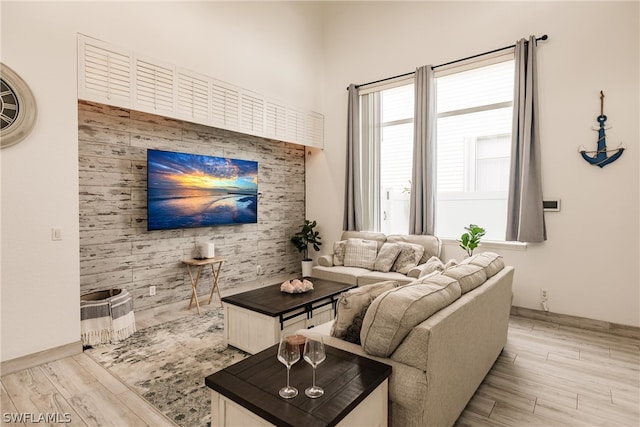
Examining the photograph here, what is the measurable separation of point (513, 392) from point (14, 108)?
422cm

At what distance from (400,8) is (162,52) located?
3.43 metres

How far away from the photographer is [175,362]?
278 cm

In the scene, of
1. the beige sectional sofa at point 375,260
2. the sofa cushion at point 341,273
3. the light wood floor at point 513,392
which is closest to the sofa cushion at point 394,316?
the light wood floor at point 513,392

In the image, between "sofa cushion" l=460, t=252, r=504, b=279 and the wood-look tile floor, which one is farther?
"sofa cushion" l=460, t=252, r=504, b=279

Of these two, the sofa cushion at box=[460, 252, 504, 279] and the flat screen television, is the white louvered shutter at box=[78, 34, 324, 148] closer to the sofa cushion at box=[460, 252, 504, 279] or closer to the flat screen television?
the flat screen television

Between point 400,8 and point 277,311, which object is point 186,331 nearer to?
point 277,311

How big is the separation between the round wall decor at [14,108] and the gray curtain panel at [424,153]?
4.20 m

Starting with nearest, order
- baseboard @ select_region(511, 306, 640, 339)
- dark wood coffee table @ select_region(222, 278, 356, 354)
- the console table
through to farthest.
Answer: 1. dark wood coffee table @ select_region(222, 278, 356, 354)
2. baseboard @ select_region(511, 306, 640, 339)
3. the console table

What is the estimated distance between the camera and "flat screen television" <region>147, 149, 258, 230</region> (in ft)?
12.8

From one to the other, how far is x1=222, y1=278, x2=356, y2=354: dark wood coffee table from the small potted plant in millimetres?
2347

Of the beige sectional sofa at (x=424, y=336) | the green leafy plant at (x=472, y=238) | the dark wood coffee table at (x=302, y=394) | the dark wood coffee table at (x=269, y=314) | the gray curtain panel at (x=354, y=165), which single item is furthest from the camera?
the gray curtain panel at (x=354, y=165)

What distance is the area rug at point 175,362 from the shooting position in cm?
220

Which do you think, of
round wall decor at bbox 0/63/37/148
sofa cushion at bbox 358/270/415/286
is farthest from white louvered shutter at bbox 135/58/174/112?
sofa cushion at bbox 358/270/415/286

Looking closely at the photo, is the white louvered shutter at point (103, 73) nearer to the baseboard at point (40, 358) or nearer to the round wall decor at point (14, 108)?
the round wall decor at point (14, 108)
